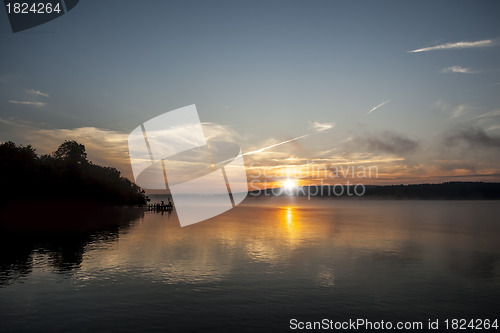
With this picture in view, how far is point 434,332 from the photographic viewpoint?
19.4m

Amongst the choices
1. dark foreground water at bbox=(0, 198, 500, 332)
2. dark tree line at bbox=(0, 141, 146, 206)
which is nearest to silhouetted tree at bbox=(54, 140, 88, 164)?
dark tree line at bbox=(0, 141, 146, 206)

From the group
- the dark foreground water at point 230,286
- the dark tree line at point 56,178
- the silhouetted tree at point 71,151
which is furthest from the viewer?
the silhouetted tree at point 71,151

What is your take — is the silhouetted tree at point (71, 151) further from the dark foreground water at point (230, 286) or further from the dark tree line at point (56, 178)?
the dark foreground water at point (230, 286)

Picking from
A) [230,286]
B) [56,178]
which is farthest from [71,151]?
[230,286]

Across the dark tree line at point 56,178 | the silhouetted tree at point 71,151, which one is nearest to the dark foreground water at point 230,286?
the dark tree line at point 56,178

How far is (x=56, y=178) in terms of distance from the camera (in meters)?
100

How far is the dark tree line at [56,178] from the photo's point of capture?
86.3 metres

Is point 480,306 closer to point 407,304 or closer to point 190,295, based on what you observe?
point 407,304

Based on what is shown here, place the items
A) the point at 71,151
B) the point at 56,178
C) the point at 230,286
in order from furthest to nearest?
the point at 71,151 → the point at 56,178 → the point at 230,286

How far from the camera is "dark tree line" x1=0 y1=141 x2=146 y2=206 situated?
86.3m

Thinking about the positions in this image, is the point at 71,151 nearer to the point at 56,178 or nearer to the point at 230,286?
the point at 56,178

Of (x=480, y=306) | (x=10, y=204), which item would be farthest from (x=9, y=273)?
(x=10, y=204)

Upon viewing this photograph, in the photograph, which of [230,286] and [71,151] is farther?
[71,151]

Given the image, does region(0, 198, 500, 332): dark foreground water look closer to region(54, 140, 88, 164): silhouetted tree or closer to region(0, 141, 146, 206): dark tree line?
region(0, 141, 146, 206): dark tree line
